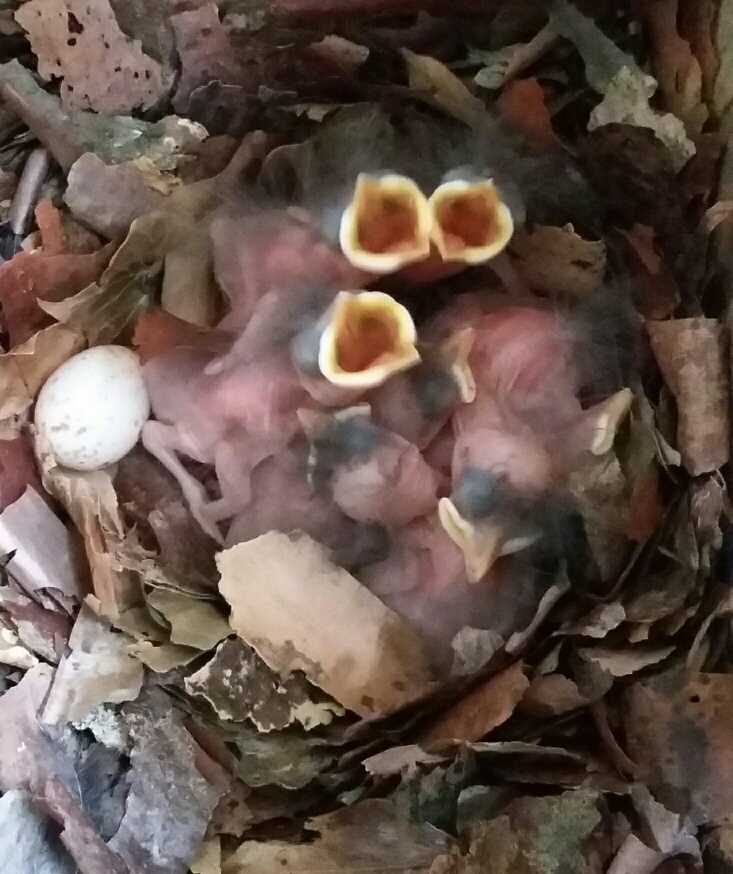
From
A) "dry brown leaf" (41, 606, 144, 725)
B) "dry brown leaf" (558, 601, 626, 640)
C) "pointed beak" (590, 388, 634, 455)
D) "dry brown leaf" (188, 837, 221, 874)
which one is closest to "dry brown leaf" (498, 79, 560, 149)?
"pointed beak" (590, 388, 634, 455)

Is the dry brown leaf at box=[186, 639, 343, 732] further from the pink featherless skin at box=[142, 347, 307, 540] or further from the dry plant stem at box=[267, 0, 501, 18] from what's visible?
the dry plant stem at box=[267, 0, 501, 18]

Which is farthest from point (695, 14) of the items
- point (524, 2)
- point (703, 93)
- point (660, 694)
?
point (660, 694)

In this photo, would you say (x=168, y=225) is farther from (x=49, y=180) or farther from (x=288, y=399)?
(x=288, y=399)

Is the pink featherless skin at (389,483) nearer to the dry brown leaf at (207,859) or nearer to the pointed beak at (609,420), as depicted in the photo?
the pointed beak at (609,420)

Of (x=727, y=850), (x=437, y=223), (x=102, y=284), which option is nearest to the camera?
(x=727, y=850)

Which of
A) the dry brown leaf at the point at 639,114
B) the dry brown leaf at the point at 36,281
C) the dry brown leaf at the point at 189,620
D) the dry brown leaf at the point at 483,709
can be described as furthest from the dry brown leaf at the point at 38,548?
the dry brown leaf at the point at 639,114

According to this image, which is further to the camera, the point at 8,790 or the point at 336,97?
the point at 336,97
